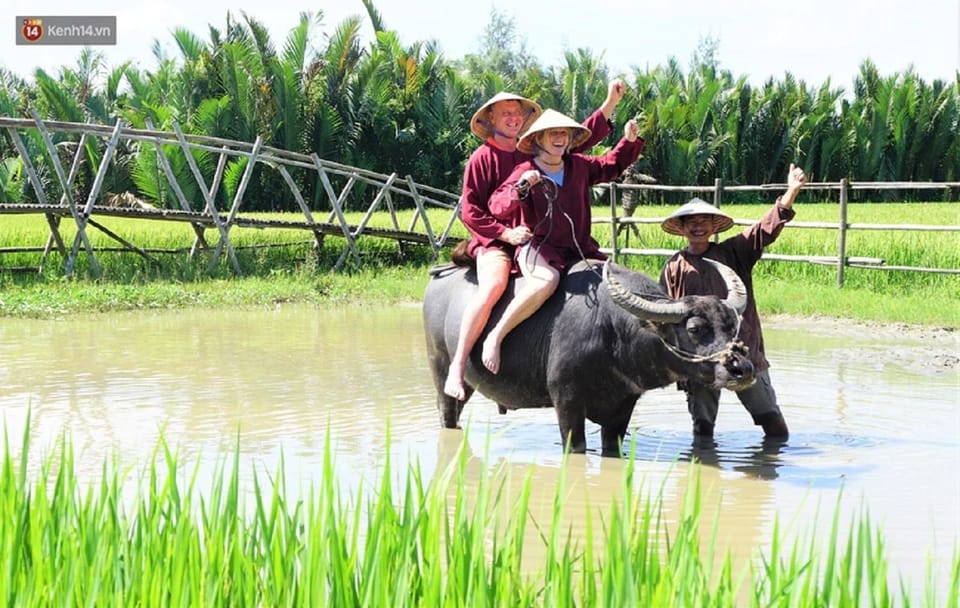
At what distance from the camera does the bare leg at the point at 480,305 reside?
5.56 m

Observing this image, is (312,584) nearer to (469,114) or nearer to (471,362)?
(471,362)

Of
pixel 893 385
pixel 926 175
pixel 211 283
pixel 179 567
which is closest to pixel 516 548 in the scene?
pixel 179 567

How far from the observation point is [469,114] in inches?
1150

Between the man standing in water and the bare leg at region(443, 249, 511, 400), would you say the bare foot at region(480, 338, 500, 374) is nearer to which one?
the bare leg at region(443, 249, 511, 400)

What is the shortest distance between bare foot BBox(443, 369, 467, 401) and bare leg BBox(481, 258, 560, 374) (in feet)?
0.54

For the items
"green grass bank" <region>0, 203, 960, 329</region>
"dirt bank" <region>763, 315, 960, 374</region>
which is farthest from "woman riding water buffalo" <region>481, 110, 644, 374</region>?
"green grass bank" <region>0, 203, 960, 329</region>

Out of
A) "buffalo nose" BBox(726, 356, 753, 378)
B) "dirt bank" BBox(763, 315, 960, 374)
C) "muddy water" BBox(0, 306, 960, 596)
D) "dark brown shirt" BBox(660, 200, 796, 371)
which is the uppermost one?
"dark brown shirt" BBox(660, 200, 796, 371)

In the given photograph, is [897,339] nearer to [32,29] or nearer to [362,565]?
[362,565]

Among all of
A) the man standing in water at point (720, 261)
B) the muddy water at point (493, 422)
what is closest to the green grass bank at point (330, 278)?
the muddy water at point (493, 422)

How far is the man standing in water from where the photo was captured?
5.62m

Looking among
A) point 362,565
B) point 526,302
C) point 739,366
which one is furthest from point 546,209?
point 362,565

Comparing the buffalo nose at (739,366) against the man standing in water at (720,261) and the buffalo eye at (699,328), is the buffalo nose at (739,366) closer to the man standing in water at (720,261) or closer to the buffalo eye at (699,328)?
the buffalo eye at (699,328)

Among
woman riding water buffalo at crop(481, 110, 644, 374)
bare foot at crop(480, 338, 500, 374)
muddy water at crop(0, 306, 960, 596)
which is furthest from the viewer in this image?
bare foot at crop(480, 338, 500, 374)

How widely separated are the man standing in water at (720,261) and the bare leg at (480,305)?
0.69 m
